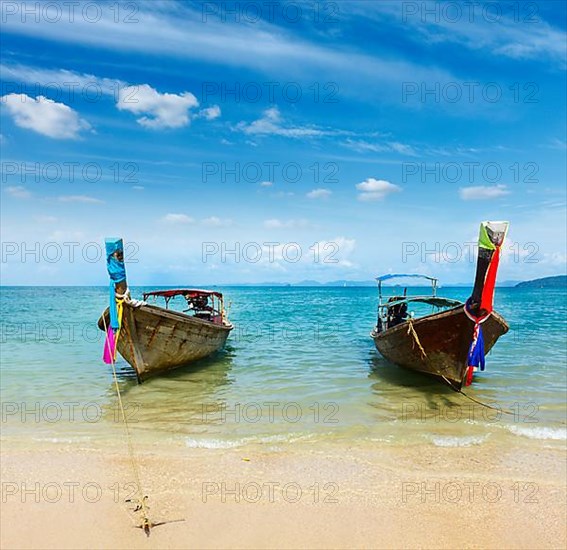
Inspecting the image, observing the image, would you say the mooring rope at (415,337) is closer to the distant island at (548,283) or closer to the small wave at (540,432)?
the small wave at (540,432)

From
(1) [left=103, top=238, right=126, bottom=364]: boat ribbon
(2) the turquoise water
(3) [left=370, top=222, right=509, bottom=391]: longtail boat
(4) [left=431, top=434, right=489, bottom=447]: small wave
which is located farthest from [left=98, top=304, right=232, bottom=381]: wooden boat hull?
(4) [left=431, top=434, right=489, bottom=447]: small wave

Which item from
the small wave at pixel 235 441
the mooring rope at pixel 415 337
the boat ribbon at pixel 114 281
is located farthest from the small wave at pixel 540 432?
the boat ribbon at pixel 114 281

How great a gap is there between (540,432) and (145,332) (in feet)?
30.0

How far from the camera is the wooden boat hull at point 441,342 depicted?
1034cm

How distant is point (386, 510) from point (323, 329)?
841 inches

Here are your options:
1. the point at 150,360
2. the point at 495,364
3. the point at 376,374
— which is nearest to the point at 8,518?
the point at 150,360

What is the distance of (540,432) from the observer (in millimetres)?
8500

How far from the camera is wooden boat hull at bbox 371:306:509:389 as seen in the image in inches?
407

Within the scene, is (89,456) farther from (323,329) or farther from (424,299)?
(323,329)

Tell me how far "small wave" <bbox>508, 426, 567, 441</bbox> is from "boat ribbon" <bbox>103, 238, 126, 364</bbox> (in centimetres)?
814

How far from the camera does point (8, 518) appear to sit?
5234 mm

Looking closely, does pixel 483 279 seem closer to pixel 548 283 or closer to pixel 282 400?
pixel 282 400

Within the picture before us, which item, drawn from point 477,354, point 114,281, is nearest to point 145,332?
point 114,281

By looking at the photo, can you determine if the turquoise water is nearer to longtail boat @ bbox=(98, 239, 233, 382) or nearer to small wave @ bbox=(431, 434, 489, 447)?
small wave @ bbox=(431, 434, 489, 447)
